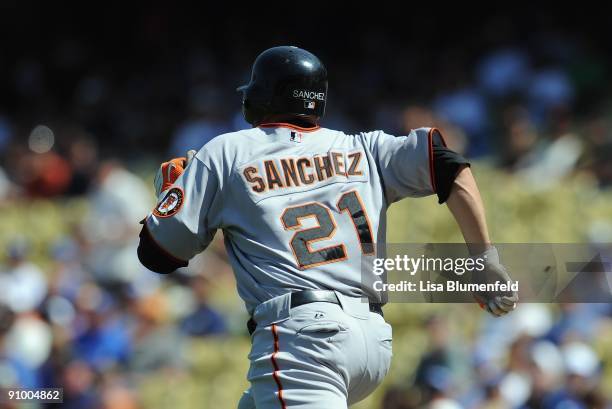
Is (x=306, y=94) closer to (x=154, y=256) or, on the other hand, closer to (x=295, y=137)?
(x=295, y=137)

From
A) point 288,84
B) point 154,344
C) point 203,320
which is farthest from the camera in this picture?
point 203,320

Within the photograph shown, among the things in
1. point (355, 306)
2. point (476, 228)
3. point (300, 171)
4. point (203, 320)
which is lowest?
point (355, 306)

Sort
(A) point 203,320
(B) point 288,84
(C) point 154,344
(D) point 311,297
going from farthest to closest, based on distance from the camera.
Answer: (A) point 203,320
(C) point 154,344
(B) point 288,84
(D) point 311,297

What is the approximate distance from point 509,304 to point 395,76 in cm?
913

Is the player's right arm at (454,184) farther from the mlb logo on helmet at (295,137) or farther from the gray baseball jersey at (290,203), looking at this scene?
the mlb logo on helmet at (295,137)

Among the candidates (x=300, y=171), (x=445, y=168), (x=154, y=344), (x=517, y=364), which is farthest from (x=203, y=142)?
(x=445, y=168)

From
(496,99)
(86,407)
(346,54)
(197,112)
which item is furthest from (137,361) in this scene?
(346,54)

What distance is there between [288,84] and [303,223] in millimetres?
497

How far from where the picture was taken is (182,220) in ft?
12.9

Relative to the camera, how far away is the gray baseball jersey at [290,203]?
389 cm

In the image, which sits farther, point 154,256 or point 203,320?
point 203,320

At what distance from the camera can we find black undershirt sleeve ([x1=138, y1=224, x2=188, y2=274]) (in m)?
4.00

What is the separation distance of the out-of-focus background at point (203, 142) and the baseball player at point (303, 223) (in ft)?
10.3

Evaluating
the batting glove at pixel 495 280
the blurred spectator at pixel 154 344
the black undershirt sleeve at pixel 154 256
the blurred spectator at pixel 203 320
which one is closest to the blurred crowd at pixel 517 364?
the blurred spectator at pixel 203 320
